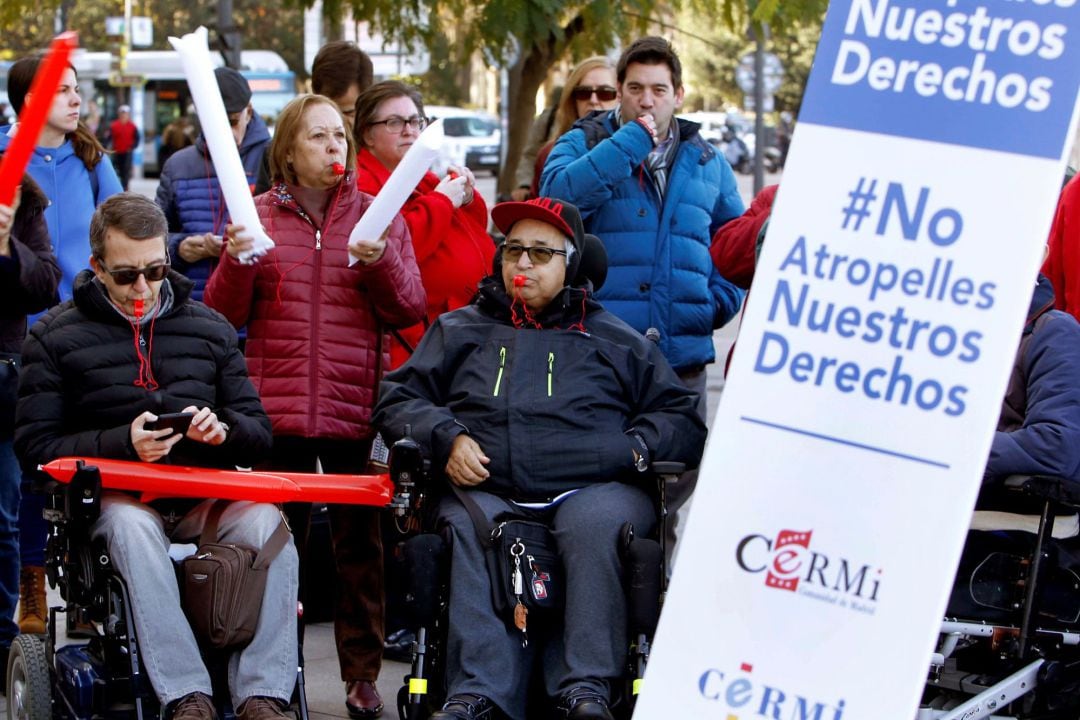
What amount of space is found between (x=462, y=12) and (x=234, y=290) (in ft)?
15.2

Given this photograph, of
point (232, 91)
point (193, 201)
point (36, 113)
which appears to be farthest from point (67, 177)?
point (36, 113)

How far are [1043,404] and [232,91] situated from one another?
347cm

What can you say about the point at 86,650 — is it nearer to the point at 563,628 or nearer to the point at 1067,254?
the point at 563,628

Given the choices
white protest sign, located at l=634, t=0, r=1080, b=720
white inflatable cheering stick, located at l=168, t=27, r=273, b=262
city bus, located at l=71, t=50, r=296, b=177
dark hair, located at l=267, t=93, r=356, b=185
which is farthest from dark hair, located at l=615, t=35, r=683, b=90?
city bus, located at l=71, t=50, r=296, b=177

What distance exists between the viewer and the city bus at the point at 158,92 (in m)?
40.9

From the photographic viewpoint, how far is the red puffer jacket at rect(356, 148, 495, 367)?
5945mm

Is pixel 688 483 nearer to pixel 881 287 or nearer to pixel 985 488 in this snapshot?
pixel 985 488

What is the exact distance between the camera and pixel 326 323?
5.27m

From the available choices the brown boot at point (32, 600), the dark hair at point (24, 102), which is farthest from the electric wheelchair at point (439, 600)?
the dark hair at point (24, 102)

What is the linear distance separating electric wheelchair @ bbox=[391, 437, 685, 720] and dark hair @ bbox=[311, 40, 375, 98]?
2473 mm

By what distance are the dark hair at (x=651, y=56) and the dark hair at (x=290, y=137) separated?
113 cm

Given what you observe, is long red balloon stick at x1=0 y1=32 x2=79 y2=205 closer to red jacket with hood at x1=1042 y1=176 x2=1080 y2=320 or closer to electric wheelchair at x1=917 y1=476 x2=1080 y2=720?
electric wheelchair at x1=917 y1=476 x2=1080 y2=720

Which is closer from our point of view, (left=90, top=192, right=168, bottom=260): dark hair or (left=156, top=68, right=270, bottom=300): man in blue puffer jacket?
(left=90, top=192, right=168, bottom=260): dark hair

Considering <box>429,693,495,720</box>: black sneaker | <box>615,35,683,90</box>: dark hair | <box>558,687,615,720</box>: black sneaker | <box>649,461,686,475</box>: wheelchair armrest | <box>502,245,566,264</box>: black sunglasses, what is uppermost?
<box>615,35,683,90</box>: dark hair
